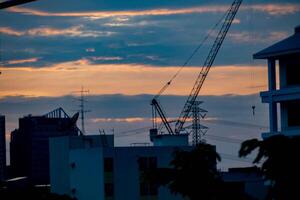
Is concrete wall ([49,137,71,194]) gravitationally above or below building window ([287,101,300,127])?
below

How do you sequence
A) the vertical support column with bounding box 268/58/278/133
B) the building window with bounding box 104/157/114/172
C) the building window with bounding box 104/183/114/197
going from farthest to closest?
the building window with bounding box 104/183/114/197, the building window with bounding box 104/157/114/172, the vertical support column with bounding box 268/58/278/133

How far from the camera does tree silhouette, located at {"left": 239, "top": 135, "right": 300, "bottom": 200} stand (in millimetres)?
44062

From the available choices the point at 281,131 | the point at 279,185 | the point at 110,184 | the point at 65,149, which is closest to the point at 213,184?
the point at 279,185

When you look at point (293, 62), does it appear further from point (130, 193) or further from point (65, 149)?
point (65, 149)

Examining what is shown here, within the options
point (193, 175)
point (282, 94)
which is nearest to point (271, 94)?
point (282, 94)

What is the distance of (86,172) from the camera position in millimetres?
132500

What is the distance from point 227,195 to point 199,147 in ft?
12.4

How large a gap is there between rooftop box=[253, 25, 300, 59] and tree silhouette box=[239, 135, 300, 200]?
39048 millimetres

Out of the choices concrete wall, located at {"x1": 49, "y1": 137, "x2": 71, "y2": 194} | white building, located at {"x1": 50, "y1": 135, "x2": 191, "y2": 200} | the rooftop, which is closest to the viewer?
the rooftop

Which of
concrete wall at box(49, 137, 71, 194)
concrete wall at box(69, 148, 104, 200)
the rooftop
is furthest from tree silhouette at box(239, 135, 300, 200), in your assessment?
concrete wall at box(49, 137, 71, 194)

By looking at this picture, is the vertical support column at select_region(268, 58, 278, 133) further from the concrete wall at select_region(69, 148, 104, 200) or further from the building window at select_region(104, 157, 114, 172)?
the building window at select_region(104, 157, 114, 172)

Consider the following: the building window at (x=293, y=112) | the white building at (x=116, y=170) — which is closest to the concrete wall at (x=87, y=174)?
the white building at (x=116, y=170)

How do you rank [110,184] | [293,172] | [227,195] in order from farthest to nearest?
[110,184] → [227,195] → [293,172]

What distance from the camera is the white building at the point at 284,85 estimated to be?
8517 cm
